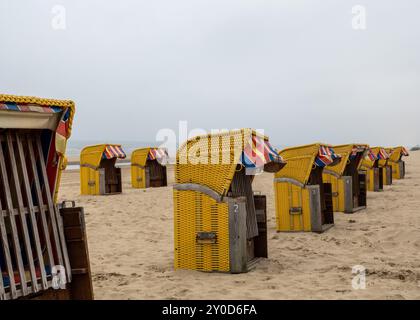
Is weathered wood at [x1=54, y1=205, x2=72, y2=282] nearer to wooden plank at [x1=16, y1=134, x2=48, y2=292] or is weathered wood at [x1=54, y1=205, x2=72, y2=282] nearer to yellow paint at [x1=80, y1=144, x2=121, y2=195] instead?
wooden plank at [x1=16, y1=134, x2=48, y2=292]

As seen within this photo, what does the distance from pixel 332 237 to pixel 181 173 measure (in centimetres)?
411

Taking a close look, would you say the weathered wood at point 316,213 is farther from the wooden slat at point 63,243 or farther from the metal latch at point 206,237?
the wooden slat at point 63,243

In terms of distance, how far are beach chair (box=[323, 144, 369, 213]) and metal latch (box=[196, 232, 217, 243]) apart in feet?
21.6

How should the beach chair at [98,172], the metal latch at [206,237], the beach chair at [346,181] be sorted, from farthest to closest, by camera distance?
the beach chair at [98,172] → the beach chair at [346,181] → the metal latch at [206,237]

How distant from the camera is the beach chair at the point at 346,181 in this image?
12.6 meters

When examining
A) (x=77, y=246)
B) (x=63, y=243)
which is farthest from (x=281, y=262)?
(x=63, y=243)

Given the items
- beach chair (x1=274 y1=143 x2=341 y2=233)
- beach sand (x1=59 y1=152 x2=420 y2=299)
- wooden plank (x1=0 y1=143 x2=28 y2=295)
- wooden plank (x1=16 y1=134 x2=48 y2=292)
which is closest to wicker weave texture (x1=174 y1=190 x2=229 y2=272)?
beach sand (x1=59 y1=152 x2=420 y2=299)

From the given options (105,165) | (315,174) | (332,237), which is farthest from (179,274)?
(105,165)

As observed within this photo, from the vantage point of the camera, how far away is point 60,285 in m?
4.51

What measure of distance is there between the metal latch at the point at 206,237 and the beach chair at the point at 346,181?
21.6ft

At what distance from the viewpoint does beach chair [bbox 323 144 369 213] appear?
12.6m

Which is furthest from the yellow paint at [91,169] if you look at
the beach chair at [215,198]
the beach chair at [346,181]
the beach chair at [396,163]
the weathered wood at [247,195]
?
the beach chair at [396,163]
